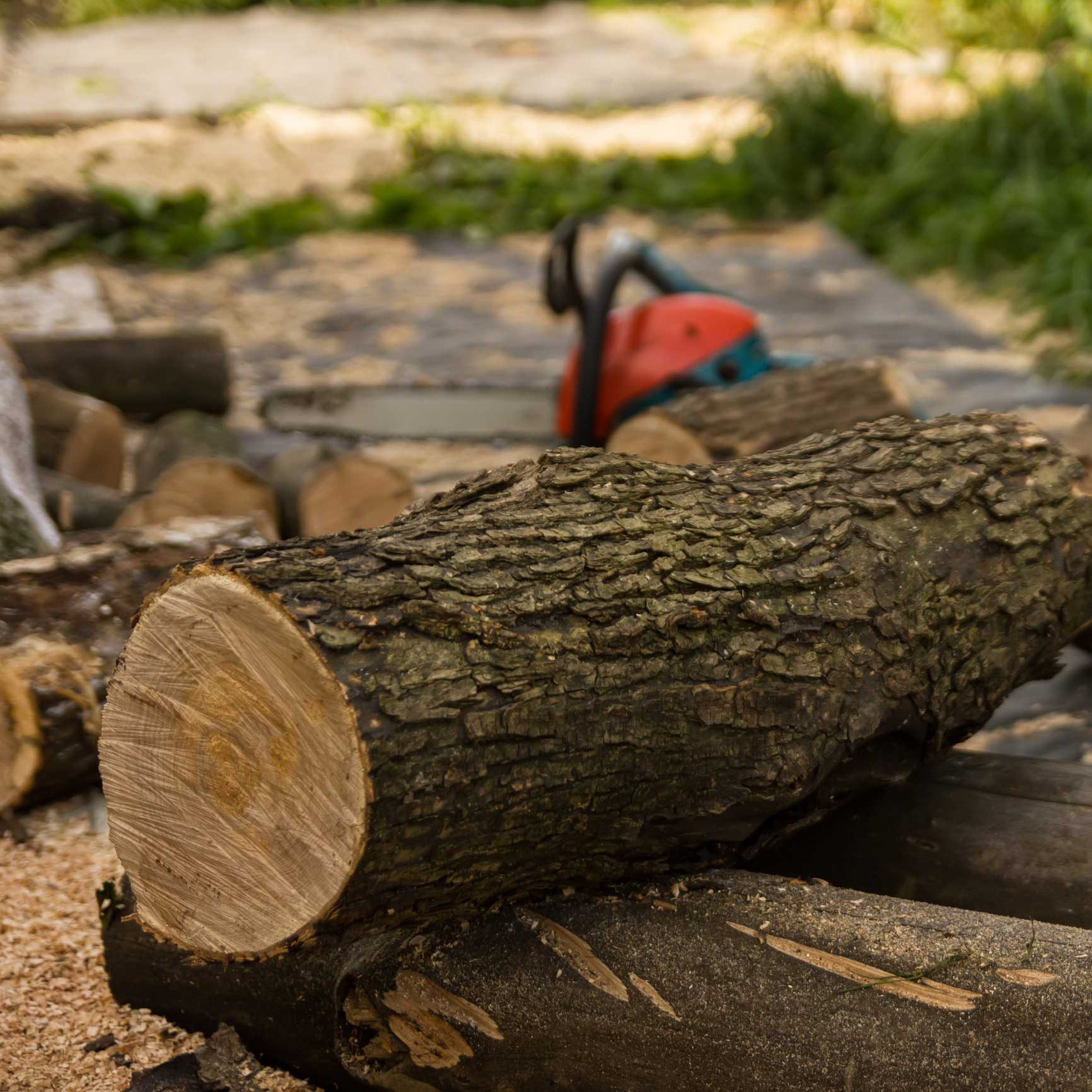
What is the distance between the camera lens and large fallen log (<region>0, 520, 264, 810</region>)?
7.80 ft

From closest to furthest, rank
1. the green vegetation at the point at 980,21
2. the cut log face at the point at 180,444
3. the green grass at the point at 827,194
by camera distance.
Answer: the cut log face at the point at 180,444 < the green grass at the point at 827,194 < the green vegetation at the point at 980,21

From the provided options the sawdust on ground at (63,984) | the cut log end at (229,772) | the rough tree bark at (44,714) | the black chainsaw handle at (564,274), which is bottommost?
the sawdust on ground at (63,984)

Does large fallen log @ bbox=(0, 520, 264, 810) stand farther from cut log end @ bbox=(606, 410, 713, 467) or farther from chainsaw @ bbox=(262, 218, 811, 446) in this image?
chainsaw @ bbox=(262, 218, 811, 446)

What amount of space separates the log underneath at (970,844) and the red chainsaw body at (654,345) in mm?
1868

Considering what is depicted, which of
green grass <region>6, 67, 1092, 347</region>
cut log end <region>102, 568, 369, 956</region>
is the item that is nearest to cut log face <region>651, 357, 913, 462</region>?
cut log end <region>102, 568, 369, 956</region>

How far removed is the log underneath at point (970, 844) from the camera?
185cm

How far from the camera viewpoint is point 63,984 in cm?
202

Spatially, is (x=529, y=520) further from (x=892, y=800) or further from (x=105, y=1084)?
(x=105, y=1084)

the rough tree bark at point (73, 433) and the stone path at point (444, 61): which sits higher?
the stone path at point (444, 61)

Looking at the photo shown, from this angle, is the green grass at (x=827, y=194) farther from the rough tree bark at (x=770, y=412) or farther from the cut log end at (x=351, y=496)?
the cut log end at (x=351, y=496)

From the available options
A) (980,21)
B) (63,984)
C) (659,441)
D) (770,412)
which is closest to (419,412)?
(659,441)

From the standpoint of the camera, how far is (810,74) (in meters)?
7.48

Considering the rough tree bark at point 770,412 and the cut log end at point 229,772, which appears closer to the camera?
the cut log end at point 229,772

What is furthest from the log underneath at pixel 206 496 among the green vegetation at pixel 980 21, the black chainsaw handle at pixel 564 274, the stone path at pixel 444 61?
the green vegetation at pixel 980 21
